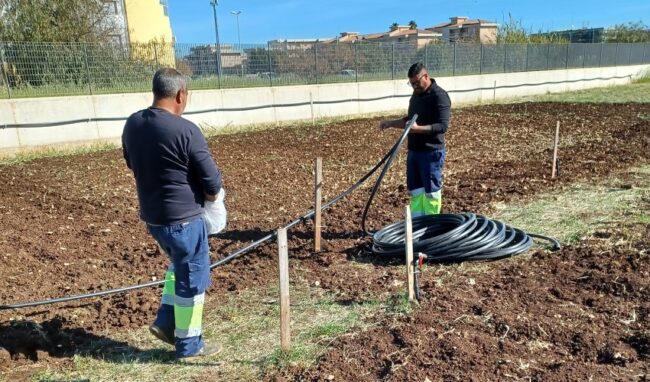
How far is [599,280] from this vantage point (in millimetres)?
4207

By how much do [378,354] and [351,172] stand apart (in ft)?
20.2

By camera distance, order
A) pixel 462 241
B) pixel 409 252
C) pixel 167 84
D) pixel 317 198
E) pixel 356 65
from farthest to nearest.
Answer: pixel 356 65
pixel 317 198
pixel 462 241
pixel 409 252
pixel 167 84

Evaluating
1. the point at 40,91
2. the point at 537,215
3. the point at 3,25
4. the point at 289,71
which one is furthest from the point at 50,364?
the point at 3,25

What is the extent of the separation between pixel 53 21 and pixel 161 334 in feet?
58.0

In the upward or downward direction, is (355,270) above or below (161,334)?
below

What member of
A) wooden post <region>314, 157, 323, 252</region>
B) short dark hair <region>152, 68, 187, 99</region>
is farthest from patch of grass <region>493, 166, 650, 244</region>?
short dark hair <region>152, 68, 187, 99</region>

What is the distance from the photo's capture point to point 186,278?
10.7 ft

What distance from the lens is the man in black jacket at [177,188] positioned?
2.98 m

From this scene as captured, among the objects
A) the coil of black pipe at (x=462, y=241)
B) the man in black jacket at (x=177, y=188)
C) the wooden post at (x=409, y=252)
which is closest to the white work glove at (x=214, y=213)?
the man in black jacket at (x=177, y=188)

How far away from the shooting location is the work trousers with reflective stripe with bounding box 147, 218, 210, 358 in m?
A: 3.18

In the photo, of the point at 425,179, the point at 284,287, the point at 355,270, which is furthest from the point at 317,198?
the point at 284,287

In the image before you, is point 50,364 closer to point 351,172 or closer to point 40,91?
point 351,172

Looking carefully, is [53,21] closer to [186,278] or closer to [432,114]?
[432,114]

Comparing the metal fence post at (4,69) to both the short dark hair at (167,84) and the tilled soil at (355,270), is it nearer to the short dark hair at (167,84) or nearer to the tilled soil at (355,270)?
the tilled soil at (355,270)
